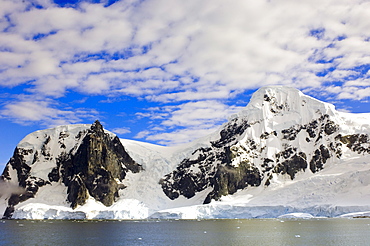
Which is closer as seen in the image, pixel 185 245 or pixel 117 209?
pixel 185 245

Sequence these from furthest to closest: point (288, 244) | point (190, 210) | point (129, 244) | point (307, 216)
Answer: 1. point (190, 210)
2. point (307, 216)
3. point (129, 244)
4. point (288, 244)

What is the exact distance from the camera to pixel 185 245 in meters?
72.2

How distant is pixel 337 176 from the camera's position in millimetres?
167500

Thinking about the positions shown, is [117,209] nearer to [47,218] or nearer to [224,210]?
→ [47,218]

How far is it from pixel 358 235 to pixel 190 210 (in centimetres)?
10068

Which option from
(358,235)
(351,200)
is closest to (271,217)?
(351,200)

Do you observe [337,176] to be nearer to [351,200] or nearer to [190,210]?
[351,200]

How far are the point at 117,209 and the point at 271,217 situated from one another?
222 ft

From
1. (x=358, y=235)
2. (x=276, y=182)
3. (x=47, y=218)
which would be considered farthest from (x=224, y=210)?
(x=358, y=235)

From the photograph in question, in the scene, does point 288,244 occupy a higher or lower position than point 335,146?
lower

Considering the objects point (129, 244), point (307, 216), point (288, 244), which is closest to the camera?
point (288, 244)

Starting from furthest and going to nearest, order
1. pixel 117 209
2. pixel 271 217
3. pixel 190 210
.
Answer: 1. pixel 117 209
2. pixel 190 210
3. pixel 271 217

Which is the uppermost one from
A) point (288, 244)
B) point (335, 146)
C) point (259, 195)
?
point (335, 146)

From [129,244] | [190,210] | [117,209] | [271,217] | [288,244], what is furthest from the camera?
[117,209]
